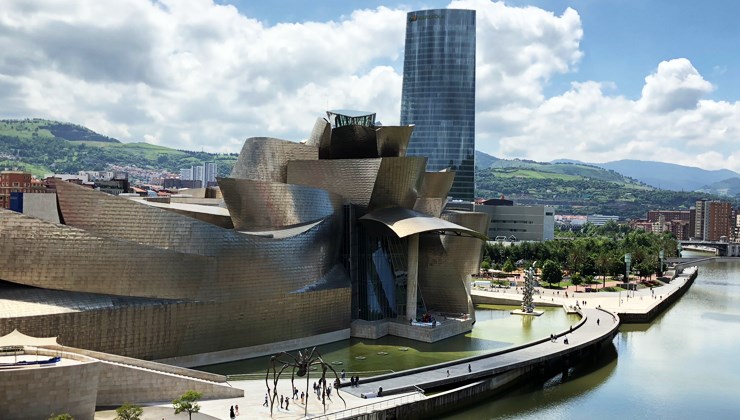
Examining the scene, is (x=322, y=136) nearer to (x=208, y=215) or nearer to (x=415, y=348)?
(x=208, y=215)

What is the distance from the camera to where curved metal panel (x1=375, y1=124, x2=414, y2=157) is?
157ft

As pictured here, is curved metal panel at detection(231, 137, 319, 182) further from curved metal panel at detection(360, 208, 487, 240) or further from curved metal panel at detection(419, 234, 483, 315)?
curved metal panel at detection(419, 234, 483, 315)

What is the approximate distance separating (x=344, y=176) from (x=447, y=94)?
83559 mm

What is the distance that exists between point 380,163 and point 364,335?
1153 cm

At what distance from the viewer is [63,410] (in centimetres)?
2331

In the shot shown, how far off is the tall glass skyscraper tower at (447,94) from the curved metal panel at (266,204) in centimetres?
8579

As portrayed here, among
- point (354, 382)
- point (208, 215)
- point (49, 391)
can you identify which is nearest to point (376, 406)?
point (354, 382)

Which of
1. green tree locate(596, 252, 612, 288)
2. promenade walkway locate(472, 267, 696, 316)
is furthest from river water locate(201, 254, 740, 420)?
green tree locate(596, 252, 612, 288)

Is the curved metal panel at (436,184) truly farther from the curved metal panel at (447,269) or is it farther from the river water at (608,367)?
the river water at (608,367)

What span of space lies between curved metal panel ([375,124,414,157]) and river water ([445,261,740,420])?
1931 cm

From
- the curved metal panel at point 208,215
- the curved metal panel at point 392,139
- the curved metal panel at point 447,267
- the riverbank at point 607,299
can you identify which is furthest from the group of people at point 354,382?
the riverbank at point 607,299

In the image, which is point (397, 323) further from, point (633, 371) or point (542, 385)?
point (633, 371)

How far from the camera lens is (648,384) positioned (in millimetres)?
36844

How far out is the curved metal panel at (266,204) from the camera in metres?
40.8
